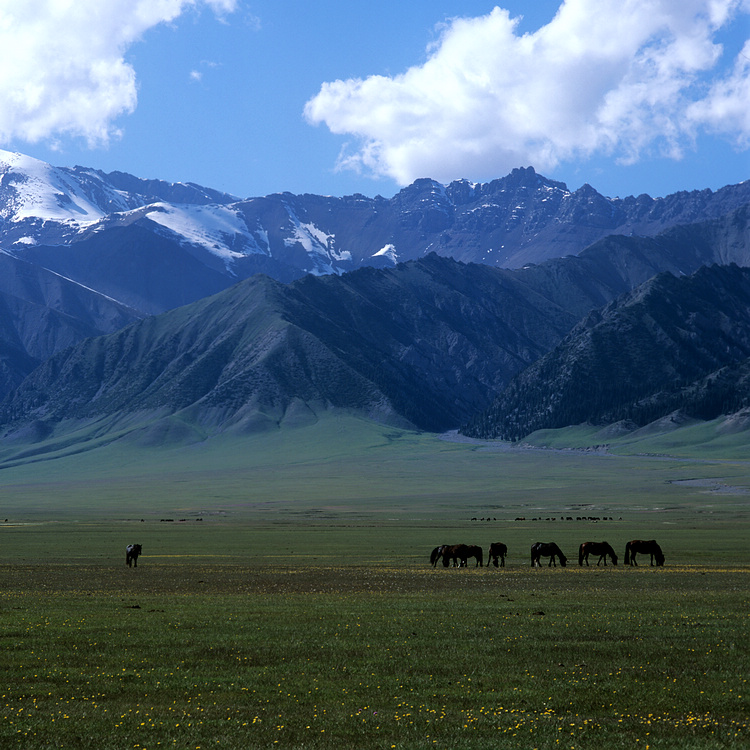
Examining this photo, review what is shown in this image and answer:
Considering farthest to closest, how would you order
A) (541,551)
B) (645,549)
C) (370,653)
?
(645,549) → (541,551) → (370,653)

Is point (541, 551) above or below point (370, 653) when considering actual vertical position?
above

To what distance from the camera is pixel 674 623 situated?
2595 cm

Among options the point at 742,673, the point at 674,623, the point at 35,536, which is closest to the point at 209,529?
the point at 35,536

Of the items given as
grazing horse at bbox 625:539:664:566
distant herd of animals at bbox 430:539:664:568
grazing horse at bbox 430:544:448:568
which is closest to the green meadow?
grazing horse at bbox 625:539:664:566

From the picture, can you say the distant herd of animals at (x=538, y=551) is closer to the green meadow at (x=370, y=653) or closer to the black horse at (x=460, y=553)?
the black horse at (x=460, y=553)

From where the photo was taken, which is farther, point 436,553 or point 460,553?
point 436,553

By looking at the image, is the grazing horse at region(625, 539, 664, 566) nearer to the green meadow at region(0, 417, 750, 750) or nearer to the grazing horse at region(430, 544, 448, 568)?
the green meadow at region(0, 417, 750, 750)

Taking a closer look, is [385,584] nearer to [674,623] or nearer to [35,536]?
[674,623]

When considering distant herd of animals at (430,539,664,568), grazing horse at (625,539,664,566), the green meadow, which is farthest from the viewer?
distant herd of animals at (430,539,664,568)

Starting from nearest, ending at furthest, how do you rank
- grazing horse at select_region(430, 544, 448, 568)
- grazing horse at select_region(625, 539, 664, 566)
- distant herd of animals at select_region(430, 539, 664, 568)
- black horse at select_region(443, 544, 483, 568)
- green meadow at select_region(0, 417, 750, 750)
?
green meadow at select_region(0, 417, 750, 750)
grazing horse at select_region(625, 539, 664, 566)
distant herd of animals at select_region(430, 539, 664, 568)
black horse at select_region(443, 544, 483, 568)
grazing horse at select_region(430, 544, 448, 568)

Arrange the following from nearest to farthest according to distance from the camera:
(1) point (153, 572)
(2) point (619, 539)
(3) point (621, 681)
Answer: (3) point (621, 681)
(1) point (153, 572)
(2) point (619, 539)

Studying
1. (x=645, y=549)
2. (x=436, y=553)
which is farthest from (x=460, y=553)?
(x=645, y=549)

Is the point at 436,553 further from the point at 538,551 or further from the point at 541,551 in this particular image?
the point at 541,551

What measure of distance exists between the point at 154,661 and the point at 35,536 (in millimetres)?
67567
